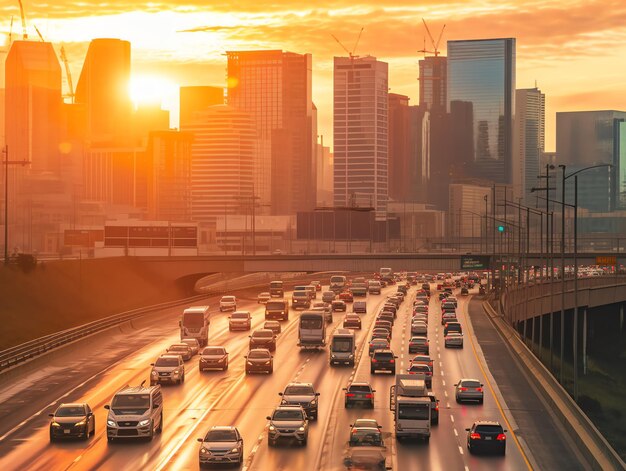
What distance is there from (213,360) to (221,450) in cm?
3122

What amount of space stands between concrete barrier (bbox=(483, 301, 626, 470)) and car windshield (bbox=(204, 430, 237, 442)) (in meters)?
12.2

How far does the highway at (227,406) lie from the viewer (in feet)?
138

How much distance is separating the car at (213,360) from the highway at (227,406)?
831 millimetres

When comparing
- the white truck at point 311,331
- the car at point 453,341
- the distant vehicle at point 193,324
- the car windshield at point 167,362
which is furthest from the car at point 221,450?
the car at point 453,341

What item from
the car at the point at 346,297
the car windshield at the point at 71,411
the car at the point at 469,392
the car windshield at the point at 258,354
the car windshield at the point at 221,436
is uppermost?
the car windshield at the point at 221,436

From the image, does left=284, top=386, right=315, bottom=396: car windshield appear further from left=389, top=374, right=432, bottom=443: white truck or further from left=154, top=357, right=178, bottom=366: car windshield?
left=154, top=357, right=178, bottom=366: car windshield

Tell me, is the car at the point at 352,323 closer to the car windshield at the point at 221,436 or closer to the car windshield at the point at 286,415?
the car windshield at the point at 286,415

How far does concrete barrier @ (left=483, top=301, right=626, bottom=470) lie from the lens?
39441 mm

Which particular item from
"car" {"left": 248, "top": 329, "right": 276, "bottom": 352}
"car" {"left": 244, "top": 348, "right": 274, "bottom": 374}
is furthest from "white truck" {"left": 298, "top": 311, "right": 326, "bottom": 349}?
"car" {"left": 244, "top": 348, "right": 274, "bottom": 374}

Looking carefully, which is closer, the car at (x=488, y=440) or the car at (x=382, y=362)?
the car at (x=488, y=440)

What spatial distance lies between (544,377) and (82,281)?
71.9 meters

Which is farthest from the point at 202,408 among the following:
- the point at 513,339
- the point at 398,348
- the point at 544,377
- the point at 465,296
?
the point at 465,296

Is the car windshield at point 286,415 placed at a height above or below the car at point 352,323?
above

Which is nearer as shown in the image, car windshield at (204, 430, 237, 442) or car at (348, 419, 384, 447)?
car at (348, 419, 384, 447)
